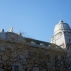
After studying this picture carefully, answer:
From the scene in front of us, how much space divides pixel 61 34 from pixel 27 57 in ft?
65.0

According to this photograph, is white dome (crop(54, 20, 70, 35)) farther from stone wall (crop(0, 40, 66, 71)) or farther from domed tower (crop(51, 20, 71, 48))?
stone wall (crop(0, 40, 66, 71))

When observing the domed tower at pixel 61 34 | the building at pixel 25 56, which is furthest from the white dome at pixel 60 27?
the building at pixel 25 56

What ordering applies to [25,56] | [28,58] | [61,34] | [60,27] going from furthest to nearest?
[60,27] → [61,34] → [25,56] → [28,58]

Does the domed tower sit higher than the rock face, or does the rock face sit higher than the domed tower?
the domed tower

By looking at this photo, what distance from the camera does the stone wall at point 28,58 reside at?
105ft

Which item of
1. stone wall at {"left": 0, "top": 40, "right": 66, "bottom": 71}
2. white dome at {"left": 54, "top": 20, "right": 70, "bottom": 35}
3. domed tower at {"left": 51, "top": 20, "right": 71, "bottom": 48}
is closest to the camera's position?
stone wall at {"left": 0, "top": 40, "right": 66, "bottom": 71}

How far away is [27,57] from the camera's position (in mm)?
36875

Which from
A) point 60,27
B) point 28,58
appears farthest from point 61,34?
point 28,58

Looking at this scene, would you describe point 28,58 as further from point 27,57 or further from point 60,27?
point 60,27

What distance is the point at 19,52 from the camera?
33.4 m

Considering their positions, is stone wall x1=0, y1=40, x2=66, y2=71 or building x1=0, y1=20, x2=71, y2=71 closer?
stone wall x1=0, y1=40, x2=66, y2=71

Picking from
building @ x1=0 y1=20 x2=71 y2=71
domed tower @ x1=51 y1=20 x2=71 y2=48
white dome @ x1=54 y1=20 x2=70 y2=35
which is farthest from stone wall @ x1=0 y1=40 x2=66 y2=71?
white dome @ x1=54 y1=20 x2=70 y2=35

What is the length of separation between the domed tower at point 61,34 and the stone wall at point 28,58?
9620 mm

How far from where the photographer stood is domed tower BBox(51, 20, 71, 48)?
171 feet
